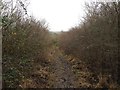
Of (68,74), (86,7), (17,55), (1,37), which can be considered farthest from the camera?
(86,7)

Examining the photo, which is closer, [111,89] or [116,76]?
[111,89]

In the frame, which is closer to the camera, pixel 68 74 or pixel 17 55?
pixel 17 55

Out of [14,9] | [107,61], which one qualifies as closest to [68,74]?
[107,61]

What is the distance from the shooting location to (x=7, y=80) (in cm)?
1140

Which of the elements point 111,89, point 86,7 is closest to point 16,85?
point 111,89

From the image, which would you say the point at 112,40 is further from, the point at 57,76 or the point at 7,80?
the point at 7,80

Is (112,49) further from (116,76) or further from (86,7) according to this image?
(86,7)

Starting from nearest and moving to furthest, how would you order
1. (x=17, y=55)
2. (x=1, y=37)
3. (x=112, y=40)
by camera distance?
(x=1, y=37) → (x=17, y=55) → (x=112, y=40)

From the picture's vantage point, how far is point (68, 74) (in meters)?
20.4

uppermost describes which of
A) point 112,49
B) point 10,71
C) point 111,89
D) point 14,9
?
point 14,9

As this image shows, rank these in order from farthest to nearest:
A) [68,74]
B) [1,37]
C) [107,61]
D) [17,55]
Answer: [68,74]
[107,61]
[17,55]
[1,37]

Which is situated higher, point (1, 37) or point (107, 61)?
point (1, 37)

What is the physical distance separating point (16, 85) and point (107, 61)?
22.3 ft

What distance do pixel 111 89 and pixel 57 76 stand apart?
5.62m
